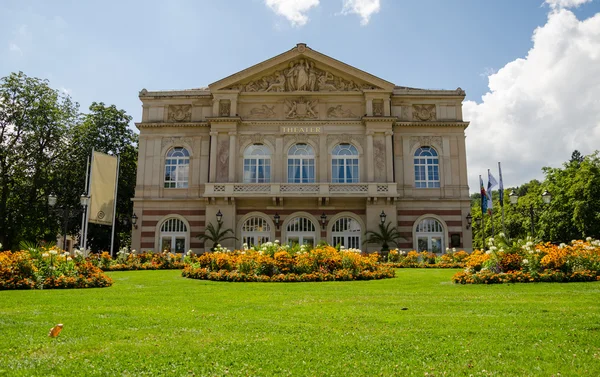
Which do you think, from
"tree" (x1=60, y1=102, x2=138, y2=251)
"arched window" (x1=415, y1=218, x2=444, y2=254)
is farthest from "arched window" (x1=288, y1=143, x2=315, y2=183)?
"tree" (x1=60, y1=102, x2=138, y2=251)

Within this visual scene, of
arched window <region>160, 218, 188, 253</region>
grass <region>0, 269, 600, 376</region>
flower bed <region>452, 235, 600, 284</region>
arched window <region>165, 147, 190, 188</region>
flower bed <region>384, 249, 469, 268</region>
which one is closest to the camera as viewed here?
grass <region>0, 269, 600, 376</region>

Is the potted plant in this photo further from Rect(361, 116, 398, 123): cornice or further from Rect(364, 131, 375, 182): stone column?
Rect(361, 116, 398, 123): cornice

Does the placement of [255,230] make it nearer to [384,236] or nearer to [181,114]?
[384,236]

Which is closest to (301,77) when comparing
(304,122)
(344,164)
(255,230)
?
(304,122)

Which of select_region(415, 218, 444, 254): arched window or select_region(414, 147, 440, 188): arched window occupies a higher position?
select_region(414, 147, 440, 188): arched window

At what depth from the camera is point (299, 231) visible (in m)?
35.2

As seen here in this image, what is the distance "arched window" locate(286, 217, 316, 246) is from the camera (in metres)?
35.2

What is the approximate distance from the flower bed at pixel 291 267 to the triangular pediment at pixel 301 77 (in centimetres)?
1984

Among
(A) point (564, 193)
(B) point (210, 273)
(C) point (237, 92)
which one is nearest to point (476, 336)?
A: (B) point (210, 273)

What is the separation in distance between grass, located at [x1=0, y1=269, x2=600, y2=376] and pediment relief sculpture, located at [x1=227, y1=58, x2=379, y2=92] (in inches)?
1045

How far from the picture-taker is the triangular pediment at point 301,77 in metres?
36.2

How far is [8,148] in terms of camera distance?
120 ft

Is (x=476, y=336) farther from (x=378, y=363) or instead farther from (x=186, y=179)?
(x=186, y=179)

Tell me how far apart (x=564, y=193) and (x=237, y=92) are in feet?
111
